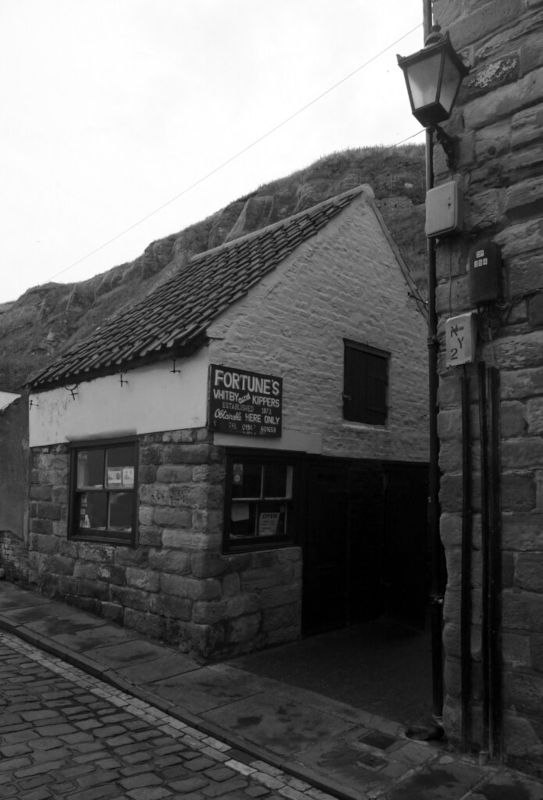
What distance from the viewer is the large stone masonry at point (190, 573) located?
7.03 m

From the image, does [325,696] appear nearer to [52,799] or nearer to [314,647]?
[314,647]

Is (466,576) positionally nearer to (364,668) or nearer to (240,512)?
(364,668)

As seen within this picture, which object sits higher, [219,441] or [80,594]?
[219,441]

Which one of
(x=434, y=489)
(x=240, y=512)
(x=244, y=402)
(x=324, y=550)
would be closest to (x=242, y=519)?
(x=240, y=512)

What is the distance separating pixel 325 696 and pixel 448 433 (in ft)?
9.45

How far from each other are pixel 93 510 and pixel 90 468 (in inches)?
24.1

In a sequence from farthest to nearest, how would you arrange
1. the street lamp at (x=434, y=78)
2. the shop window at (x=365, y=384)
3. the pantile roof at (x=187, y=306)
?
the shop window at (x=365, y=384) → the pantile roof at (x=187, y=306) → the street lamp at (x=434, y=78)

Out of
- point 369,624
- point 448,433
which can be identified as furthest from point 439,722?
point 369,624

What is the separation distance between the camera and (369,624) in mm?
9148

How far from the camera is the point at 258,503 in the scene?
7809 mm

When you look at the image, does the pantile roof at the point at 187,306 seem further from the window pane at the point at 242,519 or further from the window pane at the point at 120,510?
the window pane at the point at 242,519

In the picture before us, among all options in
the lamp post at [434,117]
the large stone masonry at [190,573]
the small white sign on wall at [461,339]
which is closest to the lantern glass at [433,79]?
the lamp post at [434,117]

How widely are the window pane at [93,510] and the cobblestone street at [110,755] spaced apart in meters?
3.05

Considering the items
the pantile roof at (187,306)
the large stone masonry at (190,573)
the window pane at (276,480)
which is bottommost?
the large stone masonry at (190,573)
